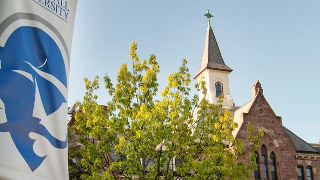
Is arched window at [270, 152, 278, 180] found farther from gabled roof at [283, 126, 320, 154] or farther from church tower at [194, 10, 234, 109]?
church tower at [194, 10, 234, 109]

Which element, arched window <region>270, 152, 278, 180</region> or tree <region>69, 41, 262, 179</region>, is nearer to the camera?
tree <region>69, 41, 262, 179</region>

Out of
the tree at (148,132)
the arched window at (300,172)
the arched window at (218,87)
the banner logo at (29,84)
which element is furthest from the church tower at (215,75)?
the banner logo at (29,84)

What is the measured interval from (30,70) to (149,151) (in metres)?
11.7

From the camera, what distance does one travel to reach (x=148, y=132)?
15758mm

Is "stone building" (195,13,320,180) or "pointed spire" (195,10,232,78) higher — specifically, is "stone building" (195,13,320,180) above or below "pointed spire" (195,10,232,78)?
below

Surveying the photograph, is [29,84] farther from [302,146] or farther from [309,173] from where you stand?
[302,146]

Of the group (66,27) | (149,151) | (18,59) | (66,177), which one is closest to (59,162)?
(66,177)

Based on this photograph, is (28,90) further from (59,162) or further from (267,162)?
(267,162)

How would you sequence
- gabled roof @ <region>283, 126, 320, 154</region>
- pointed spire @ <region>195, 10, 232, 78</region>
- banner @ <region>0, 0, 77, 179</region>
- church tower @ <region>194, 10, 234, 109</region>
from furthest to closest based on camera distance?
pointed spire @ <region>195, 10, 232, 78</region> → church tower @ <region>194, 10, 234, 109</region> → gabled roof @ <region>283, 126, 320, 154</region> → banner @ <region>0, 0, 77, 179</region>

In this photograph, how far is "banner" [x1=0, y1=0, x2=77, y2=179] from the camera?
459 centimetres

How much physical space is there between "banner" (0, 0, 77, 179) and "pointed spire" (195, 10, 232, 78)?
157 ft

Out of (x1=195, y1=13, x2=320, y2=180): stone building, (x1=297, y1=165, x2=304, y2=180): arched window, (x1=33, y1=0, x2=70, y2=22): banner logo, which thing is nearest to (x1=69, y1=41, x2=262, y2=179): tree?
(x1=33, y1=0, x2=70, y2=22): banner logo

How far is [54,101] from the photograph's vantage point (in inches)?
208

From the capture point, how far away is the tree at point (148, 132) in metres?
16.1
